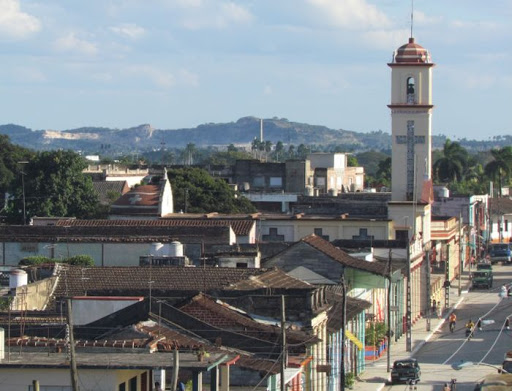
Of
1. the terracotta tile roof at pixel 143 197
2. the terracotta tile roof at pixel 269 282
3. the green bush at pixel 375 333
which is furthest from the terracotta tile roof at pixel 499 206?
the terracotta tile roof at pixel 269 282

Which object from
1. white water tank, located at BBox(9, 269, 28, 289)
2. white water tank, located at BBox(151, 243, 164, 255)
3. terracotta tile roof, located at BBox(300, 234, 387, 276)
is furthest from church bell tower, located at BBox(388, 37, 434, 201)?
white water tank, located at BBox(9, 269, 28, 289)

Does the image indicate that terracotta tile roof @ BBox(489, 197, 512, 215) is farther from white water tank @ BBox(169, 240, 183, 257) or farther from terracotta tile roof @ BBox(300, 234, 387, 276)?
white water tank @ BBox(169, 240, 183, 257)

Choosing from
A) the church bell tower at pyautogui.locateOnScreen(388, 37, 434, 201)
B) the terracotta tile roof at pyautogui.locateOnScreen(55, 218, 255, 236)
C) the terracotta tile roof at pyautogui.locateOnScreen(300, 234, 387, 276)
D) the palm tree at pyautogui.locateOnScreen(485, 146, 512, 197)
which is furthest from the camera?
the palm tree at pyautogui.locateOnScreen(485, 146, 512, 197)

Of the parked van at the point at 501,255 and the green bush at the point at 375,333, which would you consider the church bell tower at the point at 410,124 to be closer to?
the parked van at the point at 501,255

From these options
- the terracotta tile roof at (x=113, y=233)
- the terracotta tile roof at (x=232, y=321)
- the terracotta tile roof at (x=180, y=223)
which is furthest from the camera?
the terracotta tile roof at (x=180, y=223)

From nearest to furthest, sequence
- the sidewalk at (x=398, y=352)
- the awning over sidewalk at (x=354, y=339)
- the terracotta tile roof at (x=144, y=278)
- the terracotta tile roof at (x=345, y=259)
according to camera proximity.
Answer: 1. the awning over sidewalk at (x=354, y=339)
2. the terracotta tile roof at (x=144, y=278)
3. the sidewalk at (x=398, y=352)
4. the terracotta tile roof at (x=345, y=259)

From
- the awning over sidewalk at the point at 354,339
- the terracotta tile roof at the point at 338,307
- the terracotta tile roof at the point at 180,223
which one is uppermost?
the terracotta tile roof at the point at 180,223

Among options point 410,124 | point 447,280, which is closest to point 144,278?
point 447,280

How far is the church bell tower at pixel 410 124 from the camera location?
361 feet

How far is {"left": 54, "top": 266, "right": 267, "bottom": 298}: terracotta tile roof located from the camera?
176 feet

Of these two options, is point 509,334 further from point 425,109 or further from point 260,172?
point 260,172

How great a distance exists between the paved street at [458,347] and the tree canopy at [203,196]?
792 inches

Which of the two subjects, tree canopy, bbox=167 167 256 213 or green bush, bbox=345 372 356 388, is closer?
green bush, bbox=345 372 356 388

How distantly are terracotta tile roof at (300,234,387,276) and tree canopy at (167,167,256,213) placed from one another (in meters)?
42.7
